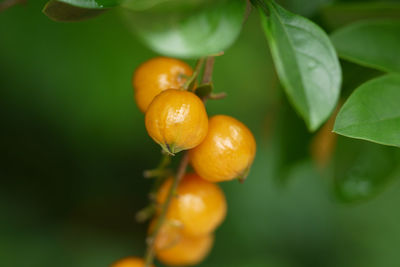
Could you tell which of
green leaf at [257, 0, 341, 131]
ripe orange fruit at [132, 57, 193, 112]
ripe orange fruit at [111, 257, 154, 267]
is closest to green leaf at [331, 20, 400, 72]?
green leaf at [257, 0, 341, 131]

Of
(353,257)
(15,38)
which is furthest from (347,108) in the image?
(353,257)

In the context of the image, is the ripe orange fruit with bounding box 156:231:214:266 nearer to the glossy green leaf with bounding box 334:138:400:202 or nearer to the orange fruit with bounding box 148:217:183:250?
the orange fruit with bounding box 148:217:183:250

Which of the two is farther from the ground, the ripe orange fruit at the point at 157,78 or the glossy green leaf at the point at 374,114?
the ripe orange fruit at the point at 157,78

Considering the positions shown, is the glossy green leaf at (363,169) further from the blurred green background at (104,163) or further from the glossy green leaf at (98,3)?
the glossy green leaf at (98,3)

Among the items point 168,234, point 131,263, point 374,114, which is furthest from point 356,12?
point 131,263

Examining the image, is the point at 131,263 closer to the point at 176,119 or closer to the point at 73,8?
the point at 176,119

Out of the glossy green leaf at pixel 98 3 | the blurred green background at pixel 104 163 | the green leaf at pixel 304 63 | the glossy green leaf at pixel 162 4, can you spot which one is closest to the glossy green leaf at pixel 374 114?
the green leaf at pixel 304 63
